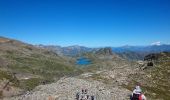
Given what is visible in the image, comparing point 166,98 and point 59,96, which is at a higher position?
point 59,96

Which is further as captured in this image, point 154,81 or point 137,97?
point 154,81

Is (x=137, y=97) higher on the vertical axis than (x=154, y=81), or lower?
higher

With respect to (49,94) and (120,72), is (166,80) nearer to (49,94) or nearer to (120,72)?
(120,72)

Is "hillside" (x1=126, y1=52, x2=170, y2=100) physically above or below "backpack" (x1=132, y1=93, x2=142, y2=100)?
below

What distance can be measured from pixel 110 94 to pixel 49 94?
15.4 metres

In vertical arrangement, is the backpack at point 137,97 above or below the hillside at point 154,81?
above

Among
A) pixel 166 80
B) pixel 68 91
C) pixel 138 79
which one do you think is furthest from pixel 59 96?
pixel 166 80

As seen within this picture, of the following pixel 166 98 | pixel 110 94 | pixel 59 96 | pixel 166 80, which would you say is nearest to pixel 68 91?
pixel 59 96

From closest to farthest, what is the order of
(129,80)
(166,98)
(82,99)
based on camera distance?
(82,99)
(166,98)
(129,80)

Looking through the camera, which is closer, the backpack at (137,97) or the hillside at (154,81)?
the backpack at (137,97)

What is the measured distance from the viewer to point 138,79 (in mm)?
106688

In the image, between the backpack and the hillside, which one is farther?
the hillside

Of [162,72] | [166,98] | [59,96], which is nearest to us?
[59,96]

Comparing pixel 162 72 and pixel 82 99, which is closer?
pixel 82 99
